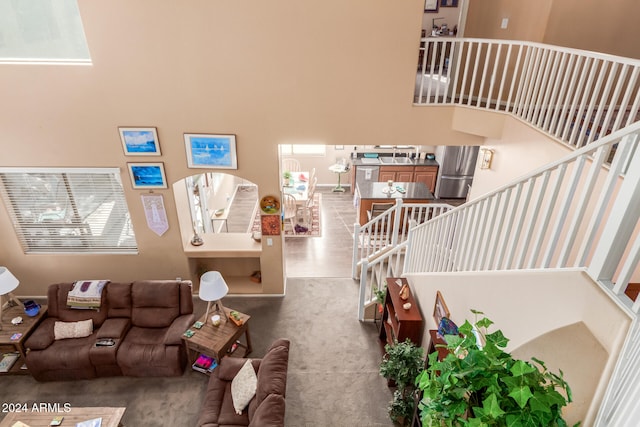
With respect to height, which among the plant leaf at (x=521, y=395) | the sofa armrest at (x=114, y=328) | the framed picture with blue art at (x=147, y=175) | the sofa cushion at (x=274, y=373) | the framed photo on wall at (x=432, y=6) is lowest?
the sofa armrest at (x=114, y=328)

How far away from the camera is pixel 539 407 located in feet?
5.05

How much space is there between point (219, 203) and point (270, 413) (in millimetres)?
6441

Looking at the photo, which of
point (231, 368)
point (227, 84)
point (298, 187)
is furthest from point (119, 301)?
point (298, 187)

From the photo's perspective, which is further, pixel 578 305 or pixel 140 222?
pixel 140 222

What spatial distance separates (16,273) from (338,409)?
5711mm

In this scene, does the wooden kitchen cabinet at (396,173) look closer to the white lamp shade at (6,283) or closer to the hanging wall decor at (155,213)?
the hanging wall decor at (155,213)

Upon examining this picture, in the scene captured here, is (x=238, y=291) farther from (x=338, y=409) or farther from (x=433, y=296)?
(x=433, y=296)

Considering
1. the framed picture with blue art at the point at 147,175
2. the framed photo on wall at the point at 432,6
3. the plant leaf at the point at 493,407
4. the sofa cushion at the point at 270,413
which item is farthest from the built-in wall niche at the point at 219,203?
the plant leaf at the point at 493,407

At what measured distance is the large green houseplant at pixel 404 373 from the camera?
14.5ft

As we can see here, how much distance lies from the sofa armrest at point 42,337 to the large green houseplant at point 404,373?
4.47 m

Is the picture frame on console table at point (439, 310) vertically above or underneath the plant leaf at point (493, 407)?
underneath

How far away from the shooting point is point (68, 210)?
614 centimetres

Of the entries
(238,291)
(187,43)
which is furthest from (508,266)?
(238,291)

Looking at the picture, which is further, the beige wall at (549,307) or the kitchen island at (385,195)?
the kitchen island at (385,195)
